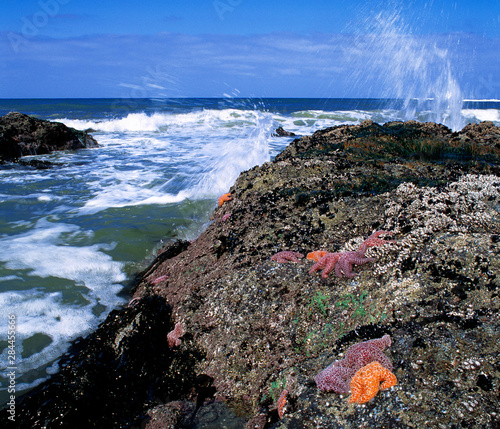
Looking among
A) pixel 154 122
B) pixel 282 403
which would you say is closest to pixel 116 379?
pixel 282 403

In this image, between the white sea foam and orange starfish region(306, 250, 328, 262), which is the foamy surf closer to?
orange starfish region(306, 250, 328, 262)

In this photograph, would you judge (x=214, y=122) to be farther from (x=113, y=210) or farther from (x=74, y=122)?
(x=113, y=210)

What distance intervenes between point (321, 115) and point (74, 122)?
27.2 metres

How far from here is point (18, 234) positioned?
7941 mm

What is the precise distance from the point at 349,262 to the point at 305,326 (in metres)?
0.86

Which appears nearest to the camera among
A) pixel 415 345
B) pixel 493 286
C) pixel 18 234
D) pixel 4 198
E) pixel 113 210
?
pixel 415 345

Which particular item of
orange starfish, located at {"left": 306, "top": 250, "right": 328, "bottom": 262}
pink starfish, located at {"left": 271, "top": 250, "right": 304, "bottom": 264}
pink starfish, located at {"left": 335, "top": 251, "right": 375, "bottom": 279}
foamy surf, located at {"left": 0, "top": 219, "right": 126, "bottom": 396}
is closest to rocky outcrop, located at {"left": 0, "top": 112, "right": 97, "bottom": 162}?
foamy surf, located at {"left": 0, "top": 219, "right": 126, "bottom": 396}

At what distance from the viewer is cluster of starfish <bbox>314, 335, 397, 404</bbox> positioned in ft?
8.05

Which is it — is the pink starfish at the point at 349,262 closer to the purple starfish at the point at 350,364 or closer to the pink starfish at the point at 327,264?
the pink starfish at the point at 327,264

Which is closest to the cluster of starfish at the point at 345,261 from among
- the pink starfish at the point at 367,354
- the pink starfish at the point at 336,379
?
the pink starfish at the point at 367,354

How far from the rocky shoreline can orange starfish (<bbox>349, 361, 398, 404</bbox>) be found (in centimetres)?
6

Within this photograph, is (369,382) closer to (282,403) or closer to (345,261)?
(282,403)

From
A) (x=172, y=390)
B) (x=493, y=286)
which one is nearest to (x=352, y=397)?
(x=493, y=286)

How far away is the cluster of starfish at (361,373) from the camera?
2455mm
